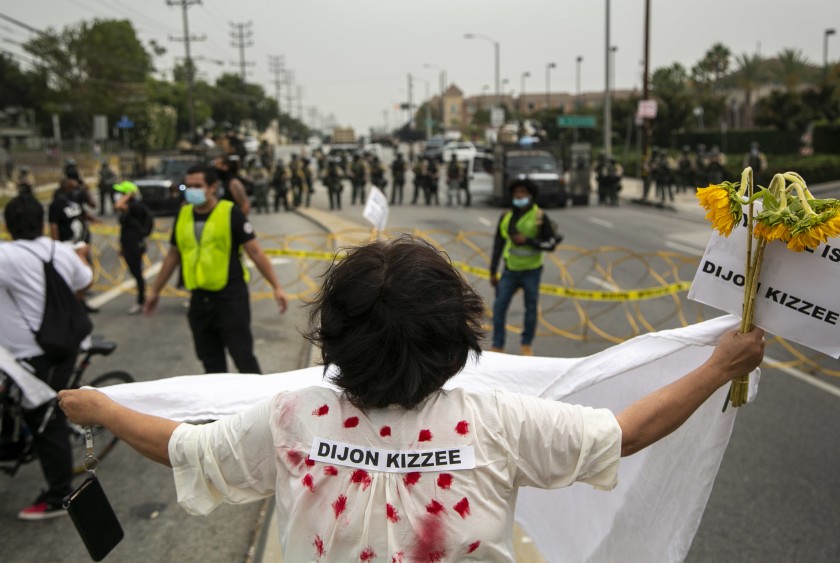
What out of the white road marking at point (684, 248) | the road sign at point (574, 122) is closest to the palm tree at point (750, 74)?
the road sign at point (574, 122)

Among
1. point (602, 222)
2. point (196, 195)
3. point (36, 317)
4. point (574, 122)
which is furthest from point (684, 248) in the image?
point (574, 122)

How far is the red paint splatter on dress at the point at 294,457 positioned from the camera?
75.9 inches

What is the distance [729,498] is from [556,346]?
4008 millimetres

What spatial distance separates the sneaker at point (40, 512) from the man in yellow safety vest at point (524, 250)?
4.51 metres

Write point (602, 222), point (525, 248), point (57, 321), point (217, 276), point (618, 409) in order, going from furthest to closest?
point (602, 222)
point (525, 248)
point (217, 276)
point (57, 321)
point (618, 409)

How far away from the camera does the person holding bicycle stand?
14.8 feet

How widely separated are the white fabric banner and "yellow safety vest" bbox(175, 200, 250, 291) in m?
2.65

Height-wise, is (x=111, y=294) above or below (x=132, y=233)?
below

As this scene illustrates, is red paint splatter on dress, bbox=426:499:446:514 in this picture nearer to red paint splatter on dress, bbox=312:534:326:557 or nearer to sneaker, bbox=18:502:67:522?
red paint splatter on dress, bbox=312:534:326:557

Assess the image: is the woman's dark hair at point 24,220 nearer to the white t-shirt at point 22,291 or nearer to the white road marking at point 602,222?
the white t-shirt at point 22,291

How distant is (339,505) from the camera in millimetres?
1863

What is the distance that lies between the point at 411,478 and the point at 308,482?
261mm

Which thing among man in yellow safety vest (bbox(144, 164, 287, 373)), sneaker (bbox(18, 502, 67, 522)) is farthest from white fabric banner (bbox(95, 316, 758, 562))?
man in yellow safety vest (bbox(144, 164, 287, 373))

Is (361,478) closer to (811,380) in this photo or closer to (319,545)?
(319,545)
